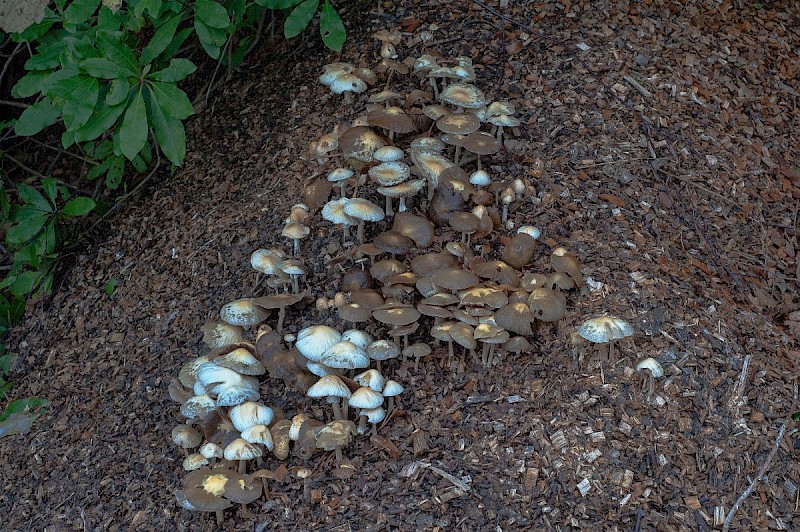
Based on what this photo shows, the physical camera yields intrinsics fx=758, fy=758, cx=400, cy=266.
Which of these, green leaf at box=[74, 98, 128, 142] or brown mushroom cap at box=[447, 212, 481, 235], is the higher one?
green leaf at box=[74, 98, 128, 142]

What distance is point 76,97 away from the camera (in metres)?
4.71

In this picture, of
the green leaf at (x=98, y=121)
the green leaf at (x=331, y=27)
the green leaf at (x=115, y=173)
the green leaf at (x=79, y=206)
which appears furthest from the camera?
the green leaf at (x=115, y=173)

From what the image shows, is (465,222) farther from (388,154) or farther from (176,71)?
(176,71)

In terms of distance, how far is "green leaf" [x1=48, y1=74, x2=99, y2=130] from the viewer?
4.71 m

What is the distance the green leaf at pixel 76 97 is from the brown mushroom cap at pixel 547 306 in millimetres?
2964

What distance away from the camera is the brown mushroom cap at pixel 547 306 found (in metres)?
4.18

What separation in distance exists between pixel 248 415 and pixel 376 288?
3.51 feet

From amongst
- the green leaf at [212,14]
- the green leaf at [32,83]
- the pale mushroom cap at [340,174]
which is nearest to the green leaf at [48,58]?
the green leaf at [32,83]

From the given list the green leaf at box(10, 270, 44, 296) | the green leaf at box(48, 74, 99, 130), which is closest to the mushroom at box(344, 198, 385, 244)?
the green leaf at box(48, 74, 99, 130)

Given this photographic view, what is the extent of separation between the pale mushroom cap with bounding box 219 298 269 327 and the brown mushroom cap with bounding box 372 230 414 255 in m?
0.81

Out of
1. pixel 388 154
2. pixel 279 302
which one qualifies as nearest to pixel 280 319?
pixel 279 302

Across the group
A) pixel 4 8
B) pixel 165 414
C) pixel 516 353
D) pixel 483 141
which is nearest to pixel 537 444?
pixel 516 353

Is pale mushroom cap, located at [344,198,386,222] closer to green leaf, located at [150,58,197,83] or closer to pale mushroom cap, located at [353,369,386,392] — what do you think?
pale mushroom cap, located at [353,369,386,392]

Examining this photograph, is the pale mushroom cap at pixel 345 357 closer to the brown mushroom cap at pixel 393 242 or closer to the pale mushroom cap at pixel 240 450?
the pale mushroom cap at pixel 240 450
